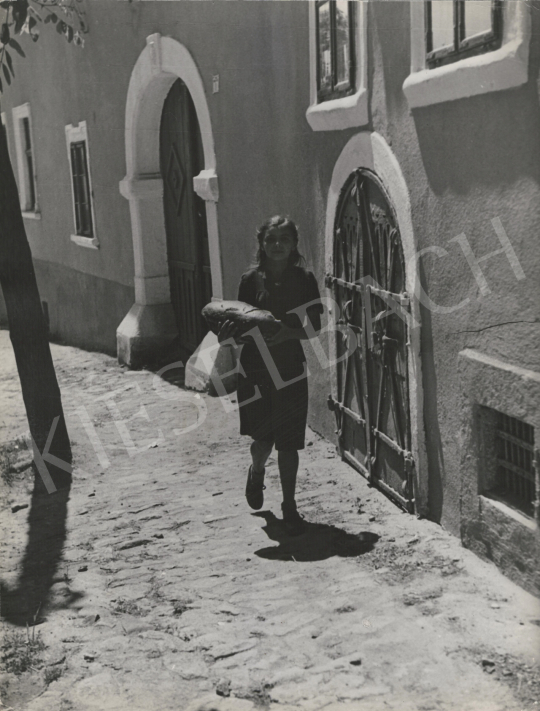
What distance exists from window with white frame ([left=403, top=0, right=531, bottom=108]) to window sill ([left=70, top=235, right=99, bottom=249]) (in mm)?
7639

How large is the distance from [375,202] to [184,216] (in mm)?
4635

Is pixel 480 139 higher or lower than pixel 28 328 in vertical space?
higher

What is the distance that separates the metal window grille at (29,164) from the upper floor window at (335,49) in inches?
368

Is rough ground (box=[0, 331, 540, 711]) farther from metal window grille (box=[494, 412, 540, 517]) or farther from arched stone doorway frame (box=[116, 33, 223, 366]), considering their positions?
arched stone doorway frame (box=[116, 33, 223, 366])

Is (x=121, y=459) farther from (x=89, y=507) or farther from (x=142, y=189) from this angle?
(x=142, y=189)

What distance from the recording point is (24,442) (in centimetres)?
709

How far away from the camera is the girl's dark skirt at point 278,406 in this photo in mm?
4672

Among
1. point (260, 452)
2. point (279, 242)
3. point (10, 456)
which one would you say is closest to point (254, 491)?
point (260, 452)

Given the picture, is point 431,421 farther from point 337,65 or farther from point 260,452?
point 337,65

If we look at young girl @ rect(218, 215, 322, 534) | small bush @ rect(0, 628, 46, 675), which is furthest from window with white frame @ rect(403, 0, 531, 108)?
small bush @ rect(0, 628, 46, 675)

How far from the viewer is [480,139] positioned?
387 cm

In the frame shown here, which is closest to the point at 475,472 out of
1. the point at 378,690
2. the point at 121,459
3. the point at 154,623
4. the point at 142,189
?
the point at 378,690

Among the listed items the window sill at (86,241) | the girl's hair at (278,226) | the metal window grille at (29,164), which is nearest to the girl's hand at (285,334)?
the girl's hair at (278,226)

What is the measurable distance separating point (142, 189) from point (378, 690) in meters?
7.56
